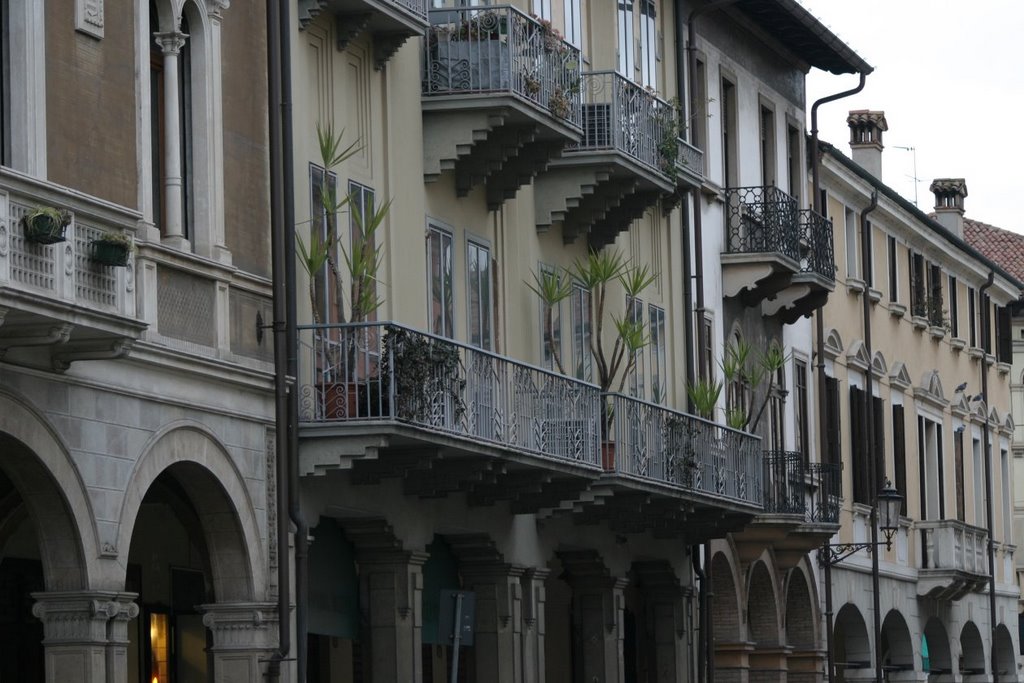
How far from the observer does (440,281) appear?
26688mm

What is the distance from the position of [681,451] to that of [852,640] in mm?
15000

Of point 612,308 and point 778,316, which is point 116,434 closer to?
point 612,308

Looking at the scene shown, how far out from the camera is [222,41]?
871 inches

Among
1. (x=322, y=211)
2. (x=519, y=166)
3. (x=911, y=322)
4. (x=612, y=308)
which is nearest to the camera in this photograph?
(x=322, y=211)

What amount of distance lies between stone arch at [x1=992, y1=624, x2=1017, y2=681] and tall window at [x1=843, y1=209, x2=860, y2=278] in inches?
502

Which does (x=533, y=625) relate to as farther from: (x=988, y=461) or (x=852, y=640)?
(x=988, y=461)

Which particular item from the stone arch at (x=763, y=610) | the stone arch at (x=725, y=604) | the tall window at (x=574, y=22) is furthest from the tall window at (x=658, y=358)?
the stone arch at (x=763, y=610)

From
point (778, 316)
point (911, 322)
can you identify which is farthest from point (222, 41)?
point (911, 322)

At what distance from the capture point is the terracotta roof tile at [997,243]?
222ft

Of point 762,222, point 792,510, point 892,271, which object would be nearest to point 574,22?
point 762,222

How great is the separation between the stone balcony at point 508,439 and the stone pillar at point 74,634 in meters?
3.91

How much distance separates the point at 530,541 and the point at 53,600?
1070 centimetres

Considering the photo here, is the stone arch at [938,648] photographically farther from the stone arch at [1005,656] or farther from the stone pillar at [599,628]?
the stone pillar at [599,628]

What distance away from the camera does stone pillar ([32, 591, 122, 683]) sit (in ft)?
62.8
